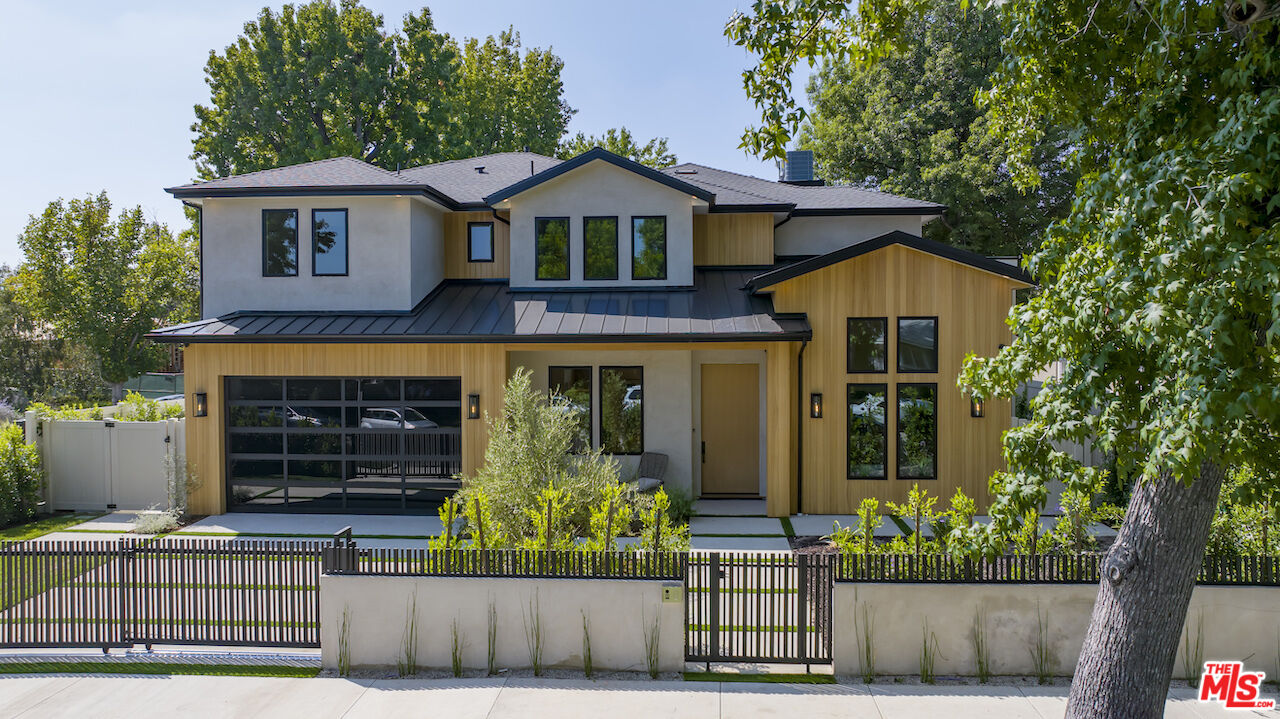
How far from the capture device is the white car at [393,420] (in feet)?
44.1

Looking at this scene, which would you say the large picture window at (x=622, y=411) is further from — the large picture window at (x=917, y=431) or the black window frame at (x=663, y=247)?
the large picture window at (x=917, y=431)

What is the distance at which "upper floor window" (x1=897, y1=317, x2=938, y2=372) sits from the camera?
13.1 meters

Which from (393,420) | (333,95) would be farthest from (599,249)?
(333,95)

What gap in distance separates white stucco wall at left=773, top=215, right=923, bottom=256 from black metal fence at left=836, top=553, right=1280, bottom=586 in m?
9.95

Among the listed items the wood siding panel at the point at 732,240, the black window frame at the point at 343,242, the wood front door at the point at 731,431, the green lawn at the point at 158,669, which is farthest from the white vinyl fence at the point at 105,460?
the wood siding panel at the point at 732,240

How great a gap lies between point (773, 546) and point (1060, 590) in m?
4.57

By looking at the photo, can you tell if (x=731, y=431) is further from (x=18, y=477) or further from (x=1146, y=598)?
(x=18, y=477)

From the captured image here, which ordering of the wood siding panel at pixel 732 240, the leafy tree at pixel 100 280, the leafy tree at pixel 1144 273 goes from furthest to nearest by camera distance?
the leafy tree at pixel 100 280 < the wood siding panel at pixel 732 240 < the leafy tree at pixel 1144 273

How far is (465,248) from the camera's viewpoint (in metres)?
16.0

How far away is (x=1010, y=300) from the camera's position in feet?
42.8

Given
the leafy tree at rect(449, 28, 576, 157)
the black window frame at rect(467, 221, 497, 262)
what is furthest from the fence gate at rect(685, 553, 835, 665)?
the leafy tree at rect(449, 28, 576, 157)

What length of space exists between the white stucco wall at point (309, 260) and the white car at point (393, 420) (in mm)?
2015

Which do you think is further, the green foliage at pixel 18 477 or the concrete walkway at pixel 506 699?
the green foliage at pixel 18 477

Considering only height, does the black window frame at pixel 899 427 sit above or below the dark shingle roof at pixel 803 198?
below
